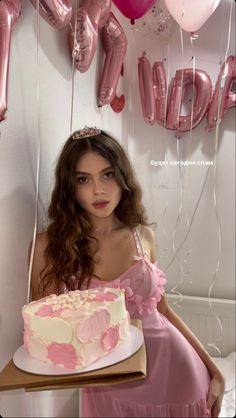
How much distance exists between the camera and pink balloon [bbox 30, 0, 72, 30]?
0.72m

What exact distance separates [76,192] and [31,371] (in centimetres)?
31

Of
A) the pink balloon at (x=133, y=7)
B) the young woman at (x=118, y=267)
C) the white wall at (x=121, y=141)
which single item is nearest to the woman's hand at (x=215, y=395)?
the young woman at (x=118, y=267)

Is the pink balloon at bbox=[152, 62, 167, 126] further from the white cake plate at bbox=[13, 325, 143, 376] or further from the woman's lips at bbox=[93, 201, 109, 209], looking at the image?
the white cake plate at bbox=[13, 325, 143, 376]

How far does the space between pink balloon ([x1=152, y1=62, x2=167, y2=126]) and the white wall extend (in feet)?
0.07

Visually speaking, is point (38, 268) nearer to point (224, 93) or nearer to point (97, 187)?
point (97, 187)

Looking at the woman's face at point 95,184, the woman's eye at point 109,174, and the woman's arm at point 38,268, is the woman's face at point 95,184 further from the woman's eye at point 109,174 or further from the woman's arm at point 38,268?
the woman's arm at point 38,268

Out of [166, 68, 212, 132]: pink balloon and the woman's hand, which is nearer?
the woman's hand

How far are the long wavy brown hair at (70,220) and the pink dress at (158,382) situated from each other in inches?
4.8

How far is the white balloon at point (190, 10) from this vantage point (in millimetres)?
890

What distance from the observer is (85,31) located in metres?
0.79

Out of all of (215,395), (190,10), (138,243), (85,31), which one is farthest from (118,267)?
(190,10)

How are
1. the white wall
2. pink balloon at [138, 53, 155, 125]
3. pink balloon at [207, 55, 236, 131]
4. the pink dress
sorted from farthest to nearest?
pink balloon at [207, 55, 236, 131] → pink balloon at [138, 53, 155, 125] → the pink dress → the white wall

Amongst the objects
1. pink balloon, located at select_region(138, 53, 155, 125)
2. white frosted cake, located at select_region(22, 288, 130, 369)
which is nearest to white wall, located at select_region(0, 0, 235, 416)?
pink balloon, located at select_region(138, 53, 155, 125)

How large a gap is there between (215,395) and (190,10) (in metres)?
0.83
